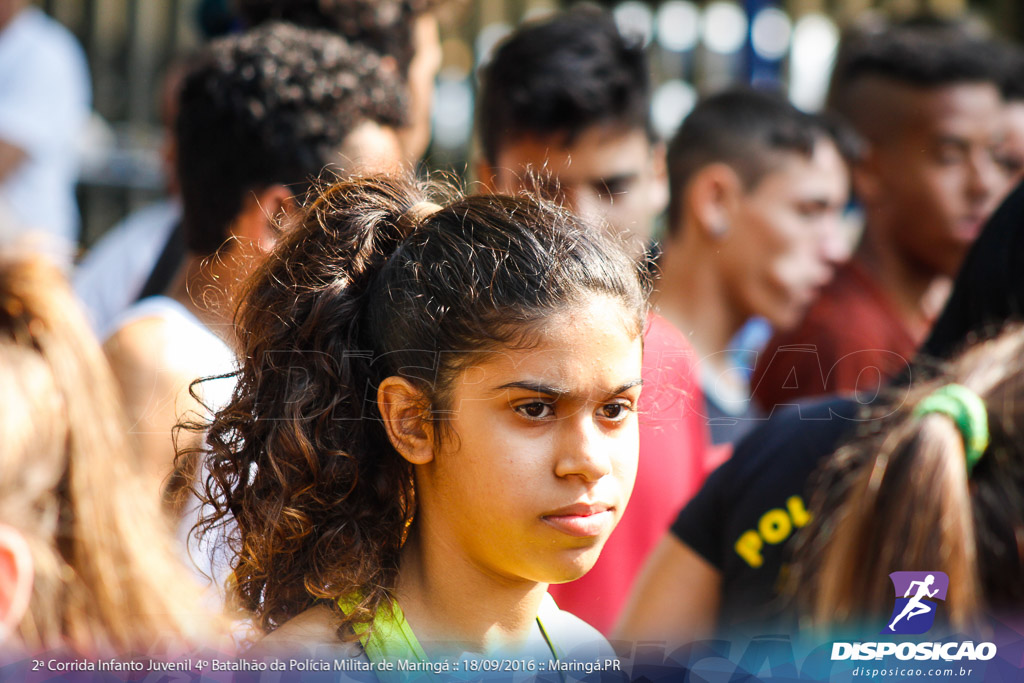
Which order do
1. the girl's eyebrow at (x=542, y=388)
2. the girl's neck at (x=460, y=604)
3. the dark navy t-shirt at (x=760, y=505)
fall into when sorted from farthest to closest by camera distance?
the dark navy t-shirt at (x=760, y=505)
the girl's neck at (x=460, y=604)
the girl's eyebrow at (x=542, y=388)

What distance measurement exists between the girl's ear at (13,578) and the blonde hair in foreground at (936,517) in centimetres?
109

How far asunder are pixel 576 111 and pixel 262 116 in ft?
2.96

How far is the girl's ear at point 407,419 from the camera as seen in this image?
116cm

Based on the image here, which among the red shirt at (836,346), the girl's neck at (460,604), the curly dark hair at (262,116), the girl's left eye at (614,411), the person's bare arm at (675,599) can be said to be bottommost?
the red shirt at (836,346)

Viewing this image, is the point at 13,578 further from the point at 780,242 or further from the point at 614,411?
the point at 780,242

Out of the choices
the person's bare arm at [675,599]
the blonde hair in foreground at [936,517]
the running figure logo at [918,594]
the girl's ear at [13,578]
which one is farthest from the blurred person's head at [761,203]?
the girl's ear at [13,578]

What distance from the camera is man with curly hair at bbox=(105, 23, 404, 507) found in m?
1.95

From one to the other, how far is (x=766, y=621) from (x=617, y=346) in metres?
0.70

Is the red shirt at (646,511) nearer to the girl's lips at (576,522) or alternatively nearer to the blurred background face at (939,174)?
the girl's lips at (576,522)

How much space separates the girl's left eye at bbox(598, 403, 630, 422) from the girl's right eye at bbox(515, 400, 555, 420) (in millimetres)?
61

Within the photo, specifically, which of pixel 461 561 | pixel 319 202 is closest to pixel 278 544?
pixel 461 561

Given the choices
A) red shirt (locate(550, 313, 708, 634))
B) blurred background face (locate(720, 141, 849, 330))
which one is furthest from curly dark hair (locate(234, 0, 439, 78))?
red shirt (locate(550, 313, 708, 634))

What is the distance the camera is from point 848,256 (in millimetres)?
3258

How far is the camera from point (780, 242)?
288 cm
